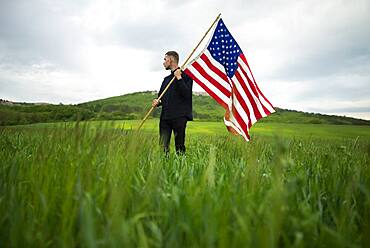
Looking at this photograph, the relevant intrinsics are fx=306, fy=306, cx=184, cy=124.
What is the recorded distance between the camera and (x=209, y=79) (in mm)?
6016

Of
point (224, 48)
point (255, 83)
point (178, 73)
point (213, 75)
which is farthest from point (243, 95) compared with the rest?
point (178, 73)

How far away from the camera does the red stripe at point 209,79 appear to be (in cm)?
598

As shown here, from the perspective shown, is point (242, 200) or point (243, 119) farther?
point (243, 119)

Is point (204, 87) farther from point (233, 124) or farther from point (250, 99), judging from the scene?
point (250, 99)

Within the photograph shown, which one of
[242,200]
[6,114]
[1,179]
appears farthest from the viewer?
[6,114]

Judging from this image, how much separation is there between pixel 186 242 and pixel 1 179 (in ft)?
3.69

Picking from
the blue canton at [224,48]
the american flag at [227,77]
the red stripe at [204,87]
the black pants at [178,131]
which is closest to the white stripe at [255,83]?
the american flag at [227,77]

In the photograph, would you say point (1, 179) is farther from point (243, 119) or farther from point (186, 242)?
point (243, 119)

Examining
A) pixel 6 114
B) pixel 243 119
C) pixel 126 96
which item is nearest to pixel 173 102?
pixel 243 119

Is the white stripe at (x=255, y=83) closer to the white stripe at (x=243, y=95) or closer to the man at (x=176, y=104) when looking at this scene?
the white stripe at (x=243, y=95)

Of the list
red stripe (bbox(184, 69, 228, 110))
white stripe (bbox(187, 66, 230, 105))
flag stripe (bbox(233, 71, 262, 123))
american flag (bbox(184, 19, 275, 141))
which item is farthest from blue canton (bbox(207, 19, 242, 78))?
red stripe (bbox(184, 69, 228, 110))

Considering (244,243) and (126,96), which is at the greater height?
(126,96)

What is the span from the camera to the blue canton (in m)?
6.12

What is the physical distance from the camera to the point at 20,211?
1244 mm
